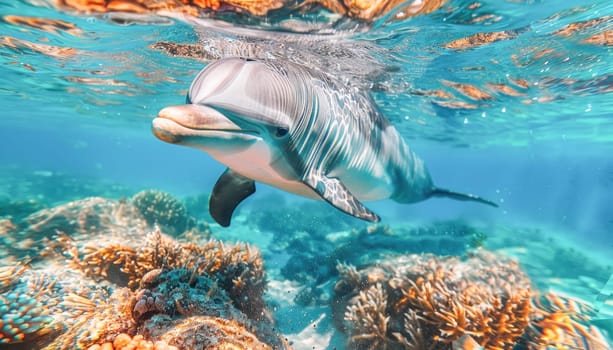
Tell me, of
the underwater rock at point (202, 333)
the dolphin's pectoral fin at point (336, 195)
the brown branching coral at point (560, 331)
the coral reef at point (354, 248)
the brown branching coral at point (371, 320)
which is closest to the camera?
the underwater rock at point (202, 333)

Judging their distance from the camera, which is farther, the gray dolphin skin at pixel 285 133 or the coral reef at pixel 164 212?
the coral reef at pixel 164 212

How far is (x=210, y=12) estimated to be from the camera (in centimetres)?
757

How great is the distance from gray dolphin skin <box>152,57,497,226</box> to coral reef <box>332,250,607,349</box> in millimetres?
1869

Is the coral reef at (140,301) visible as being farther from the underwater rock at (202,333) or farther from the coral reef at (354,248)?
the coral reef at (354,248)

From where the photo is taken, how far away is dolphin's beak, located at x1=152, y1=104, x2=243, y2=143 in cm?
225

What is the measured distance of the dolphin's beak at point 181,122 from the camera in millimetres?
2254

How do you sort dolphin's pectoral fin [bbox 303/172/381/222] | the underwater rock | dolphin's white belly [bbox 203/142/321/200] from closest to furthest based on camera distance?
the underwater rock, dolphin's white belly [bbox 203/142/321/200], dolphin's pectoral fin [bbox 303/172/381/222]

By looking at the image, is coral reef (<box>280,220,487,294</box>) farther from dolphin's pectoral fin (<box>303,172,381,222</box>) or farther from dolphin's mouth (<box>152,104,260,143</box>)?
dolphin's mouth (<box>152,104,260,143</box>)

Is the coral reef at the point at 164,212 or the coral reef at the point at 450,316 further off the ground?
the coral reef at the point at 450,316

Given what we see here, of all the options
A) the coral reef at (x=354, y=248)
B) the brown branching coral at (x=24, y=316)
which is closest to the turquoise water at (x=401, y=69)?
the coral reef at (x=354, y=248)

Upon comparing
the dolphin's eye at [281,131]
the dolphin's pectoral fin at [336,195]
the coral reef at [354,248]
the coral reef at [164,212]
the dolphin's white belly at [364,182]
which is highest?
the dolphin's eye at [281,131]

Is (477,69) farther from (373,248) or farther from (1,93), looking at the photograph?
(1,93)

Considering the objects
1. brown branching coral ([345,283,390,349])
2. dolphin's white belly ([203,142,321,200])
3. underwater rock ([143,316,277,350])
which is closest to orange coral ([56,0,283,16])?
dolphin's white belly ([203,142,321,200])

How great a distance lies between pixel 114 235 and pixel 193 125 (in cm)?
808
